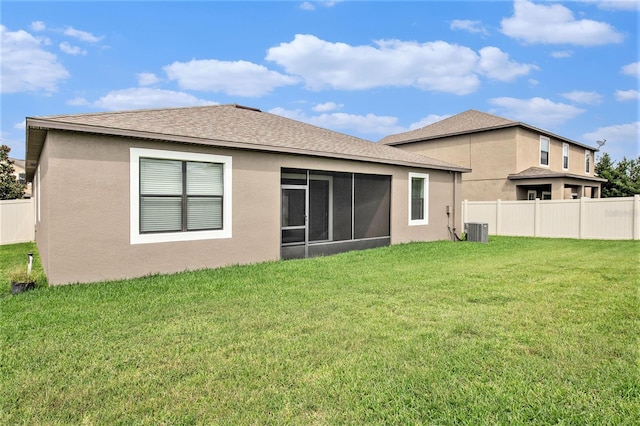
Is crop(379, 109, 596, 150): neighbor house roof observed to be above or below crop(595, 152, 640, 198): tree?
above

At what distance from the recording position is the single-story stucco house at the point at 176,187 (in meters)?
7.14

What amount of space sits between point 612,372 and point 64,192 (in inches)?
336

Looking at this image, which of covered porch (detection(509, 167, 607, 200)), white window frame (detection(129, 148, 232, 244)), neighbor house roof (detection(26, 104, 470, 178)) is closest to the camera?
neighbor house roof (detection(26, 104, 470, 178))

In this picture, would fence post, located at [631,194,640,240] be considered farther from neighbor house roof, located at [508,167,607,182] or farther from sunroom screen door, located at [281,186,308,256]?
sunroom screen door, located at [281,186,308,256]

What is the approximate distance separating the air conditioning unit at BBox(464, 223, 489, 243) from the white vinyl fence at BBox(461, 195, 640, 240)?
3914mm

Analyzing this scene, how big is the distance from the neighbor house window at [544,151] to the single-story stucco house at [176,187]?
1409cm

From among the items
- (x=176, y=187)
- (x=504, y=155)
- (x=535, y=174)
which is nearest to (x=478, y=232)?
(x=535, y=174)

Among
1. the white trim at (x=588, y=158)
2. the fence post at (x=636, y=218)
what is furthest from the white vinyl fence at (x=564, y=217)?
the white trim at (x=588, y=158)

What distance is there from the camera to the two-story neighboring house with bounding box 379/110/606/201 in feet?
67.6

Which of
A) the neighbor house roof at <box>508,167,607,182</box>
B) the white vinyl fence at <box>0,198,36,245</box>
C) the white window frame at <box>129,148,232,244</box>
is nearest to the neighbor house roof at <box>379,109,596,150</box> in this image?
the neighbor house roof at <box>508,167,607,182</box>

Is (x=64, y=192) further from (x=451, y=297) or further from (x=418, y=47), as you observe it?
(x=418, y=47)

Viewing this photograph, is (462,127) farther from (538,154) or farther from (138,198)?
(138,198)

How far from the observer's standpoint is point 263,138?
1012 cm

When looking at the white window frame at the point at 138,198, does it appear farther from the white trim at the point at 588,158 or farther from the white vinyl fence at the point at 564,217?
the white trim at the point at 588,158
